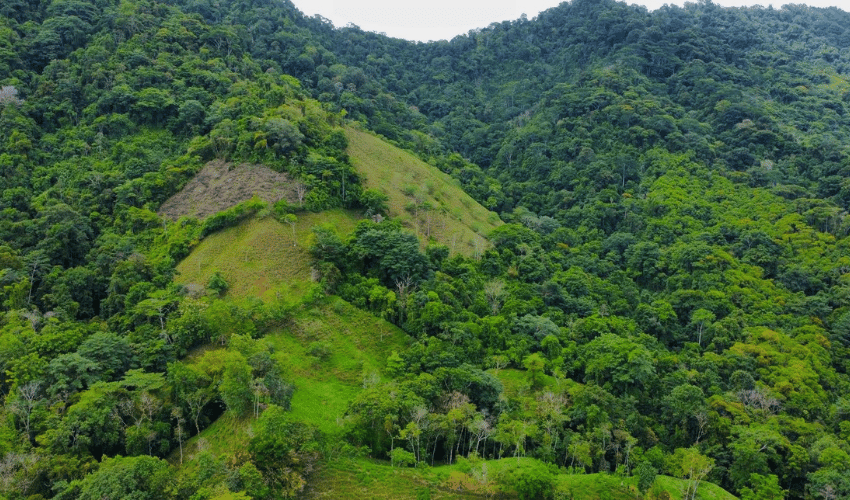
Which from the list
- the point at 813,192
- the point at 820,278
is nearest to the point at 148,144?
the point at 820,278

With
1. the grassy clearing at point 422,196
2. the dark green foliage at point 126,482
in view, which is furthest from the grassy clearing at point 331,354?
the grassy clearing at point 422,196

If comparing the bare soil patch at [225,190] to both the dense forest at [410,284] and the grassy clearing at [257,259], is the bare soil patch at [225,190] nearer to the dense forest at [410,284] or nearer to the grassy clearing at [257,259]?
the dense forest at [410,284]

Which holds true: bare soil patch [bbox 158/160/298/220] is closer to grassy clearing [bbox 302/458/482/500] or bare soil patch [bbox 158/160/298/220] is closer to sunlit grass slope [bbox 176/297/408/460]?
sunlit grass slope [bbox 176/297/408/460]

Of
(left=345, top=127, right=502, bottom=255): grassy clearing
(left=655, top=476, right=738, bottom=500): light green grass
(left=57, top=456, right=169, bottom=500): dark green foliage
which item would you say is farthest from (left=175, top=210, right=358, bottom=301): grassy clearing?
(left=655, top=476, right=738, bottom=500): light green grass

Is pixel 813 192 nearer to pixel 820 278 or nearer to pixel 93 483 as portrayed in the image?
pixel 820 278

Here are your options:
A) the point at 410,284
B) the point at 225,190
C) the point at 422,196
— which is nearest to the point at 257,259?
the point at 225,190
